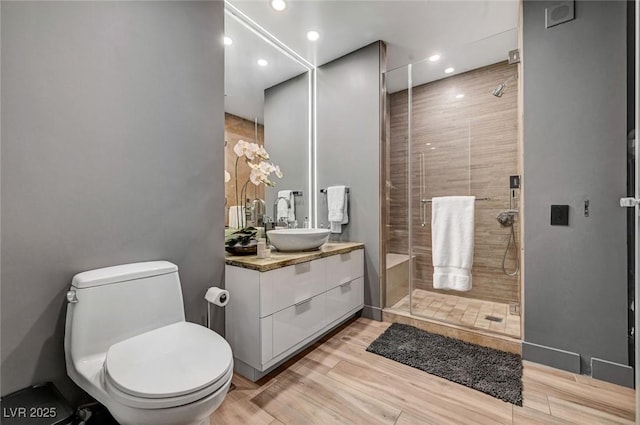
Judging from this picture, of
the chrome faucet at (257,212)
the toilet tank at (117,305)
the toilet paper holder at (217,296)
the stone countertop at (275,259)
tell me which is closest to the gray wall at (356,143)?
the stone countertop at (275,259)

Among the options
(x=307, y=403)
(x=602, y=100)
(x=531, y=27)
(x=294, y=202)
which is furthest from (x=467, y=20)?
(x=307, y=403)

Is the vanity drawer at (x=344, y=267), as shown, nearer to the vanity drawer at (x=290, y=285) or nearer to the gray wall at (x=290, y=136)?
the vanity drawer at (x=290, y=285)

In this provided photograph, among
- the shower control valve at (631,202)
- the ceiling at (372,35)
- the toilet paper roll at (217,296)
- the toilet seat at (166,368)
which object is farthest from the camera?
the ceiling at (372,35)

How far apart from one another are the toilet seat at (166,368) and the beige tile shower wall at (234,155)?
99 centimetres

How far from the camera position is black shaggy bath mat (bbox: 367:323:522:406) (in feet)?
5.19

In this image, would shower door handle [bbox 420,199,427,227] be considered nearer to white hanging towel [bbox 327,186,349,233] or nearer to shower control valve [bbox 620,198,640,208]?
white hanging towel [bbox 327,186,349,233]

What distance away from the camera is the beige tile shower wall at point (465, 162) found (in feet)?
8.27

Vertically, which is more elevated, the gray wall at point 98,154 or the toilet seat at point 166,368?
the gray wall at point 98,154

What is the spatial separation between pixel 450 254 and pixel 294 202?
5.07ft

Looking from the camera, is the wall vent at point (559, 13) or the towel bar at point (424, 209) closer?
the wall vent at point (559, 13)

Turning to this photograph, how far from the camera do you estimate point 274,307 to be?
164 centimetres

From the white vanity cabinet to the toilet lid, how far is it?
0.39 m

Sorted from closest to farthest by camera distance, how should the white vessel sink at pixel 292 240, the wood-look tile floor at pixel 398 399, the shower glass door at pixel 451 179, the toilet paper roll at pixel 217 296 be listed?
the wood-look tile floor at pixel 398 399 → the toilet paper roll at pixel 217 296 → the white vessel sink at pixel 292 240 → the shower glass door at pixel 451 179

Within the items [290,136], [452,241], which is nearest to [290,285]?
[452,241]
